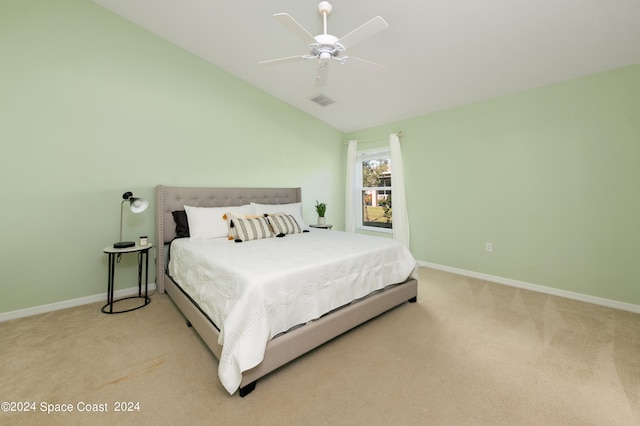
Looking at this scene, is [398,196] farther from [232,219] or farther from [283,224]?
[232,219]

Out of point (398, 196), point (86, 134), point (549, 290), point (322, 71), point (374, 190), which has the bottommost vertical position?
point (549, 290)

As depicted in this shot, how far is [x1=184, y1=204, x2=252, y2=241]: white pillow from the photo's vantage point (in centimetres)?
290

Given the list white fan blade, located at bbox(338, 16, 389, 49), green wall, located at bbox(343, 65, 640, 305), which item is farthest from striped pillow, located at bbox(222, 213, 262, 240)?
green wall, located at bbox(343, 65, 640, 305)

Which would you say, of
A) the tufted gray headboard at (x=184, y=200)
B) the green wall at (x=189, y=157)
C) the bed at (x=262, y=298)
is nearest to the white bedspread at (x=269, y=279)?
the bed at (x=262, y=298)

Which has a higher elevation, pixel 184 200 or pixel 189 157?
pixel 189 157

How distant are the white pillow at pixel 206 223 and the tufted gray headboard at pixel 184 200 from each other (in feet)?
0.74

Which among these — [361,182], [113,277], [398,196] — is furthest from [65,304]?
[361,182]

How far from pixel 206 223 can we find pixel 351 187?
9.18 ft

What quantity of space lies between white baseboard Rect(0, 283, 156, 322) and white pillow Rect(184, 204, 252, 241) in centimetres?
93

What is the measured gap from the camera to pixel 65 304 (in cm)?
258

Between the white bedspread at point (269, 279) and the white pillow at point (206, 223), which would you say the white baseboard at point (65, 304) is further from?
the white pillow at point (206, 223)

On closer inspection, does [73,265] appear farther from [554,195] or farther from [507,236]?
[554,195]

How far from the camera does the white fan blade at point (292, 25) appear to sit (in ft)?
5.46

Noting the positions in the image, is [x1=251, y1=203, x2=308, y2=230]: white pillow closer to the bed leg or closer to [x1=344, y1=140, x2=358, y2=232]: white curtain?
[x1=344, y1=140, x2=358, y2=232]: white curtain
